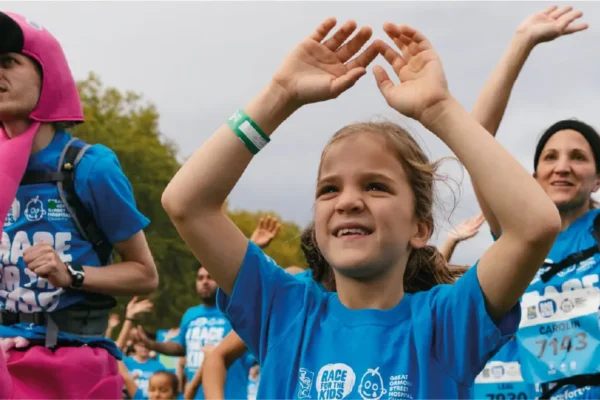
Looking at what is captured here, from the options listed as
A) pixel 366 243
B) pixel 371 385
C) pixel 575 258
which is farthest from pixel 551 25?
pixel 575 258

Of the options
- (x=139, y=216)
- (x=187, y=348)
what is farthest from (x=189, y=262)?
(x=139, y=216)

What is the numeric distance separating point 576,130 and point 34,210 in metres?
3.78

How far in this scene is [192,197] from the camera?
3.67 metres

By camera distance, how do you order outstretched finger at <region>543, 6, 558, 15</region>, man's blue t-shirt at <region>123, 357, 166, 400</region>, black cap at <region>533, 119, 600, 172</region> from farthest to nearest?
man's blue t-shirt at <region>123, 357, 166, 400</region> → black cap at <region>533, 119, 600, 172</region> → outstretched finger at <region>543, 6, 558, 15</region>

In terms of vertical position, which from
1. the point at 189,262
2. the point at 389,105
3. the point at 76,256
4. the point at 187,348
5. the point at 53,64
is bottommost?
the point at 189,262

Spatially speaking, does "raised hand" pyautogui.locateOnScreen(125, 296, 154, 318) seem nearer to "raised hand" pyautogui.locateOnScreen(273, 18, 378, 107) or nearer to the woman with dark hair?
the woman with dark hair

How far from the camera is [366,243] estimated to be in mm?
3592

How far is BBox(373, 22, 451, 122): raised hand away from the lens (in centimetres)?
350

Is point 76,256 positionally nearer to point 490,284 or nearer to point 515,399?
point 490,284

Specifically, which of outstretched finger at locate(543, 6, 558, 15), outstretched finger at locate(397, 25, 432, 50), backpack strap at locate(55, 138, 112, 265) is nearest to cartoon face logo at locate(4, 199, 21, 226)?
backpack strap at locate(55, 138, 112, 265)

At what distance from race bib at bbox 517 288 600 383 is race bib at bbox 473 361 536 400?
2.34 metres

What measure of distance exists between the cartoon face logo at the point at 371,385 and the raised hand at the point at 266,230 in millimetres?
4898

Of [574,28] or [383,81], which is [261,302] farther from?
[574,28]

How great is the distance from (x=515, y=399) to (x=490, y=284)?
6.62 m
